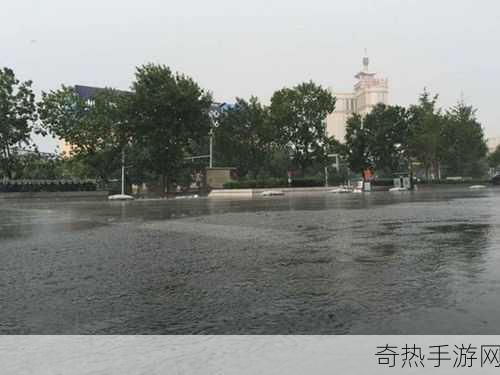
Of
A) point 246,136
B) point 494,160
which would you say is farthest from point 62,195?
point 494,160

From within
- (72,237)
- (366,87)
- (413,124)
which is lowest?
(72,237)

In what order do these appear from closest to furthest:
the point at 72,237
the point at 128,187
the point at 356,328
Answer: the point at 356,328, the point at 72,237, the point at 128,187

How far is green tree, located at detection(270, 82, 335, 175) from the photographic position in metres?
45.0

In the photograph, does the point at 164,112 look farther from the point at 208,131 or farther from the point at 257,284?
the point at 257,284

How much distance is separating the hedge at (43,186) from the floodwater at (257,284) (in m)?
33.3

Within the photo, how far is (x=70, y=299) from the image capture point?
4.41 metres

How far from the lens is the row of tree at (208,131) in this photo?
128 feet

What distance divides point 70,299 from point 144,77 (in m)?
36.9

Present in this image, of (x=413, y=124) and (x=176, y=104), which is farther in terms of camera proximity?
(x=413, y=124)

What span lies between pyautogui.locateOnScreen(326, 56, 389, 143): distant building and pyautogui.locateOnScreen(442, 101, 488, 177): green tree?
42.0m

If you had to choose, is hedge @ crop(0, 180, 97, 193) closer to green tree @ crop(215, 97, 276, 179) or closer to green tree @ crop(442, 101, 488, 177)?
green tree @ crop(215, 97, 276, 179)

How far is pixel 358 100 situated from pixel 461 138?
60.1m

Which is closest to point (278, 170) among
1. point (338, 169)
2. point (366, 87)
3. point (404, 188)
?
point (338, 169)
